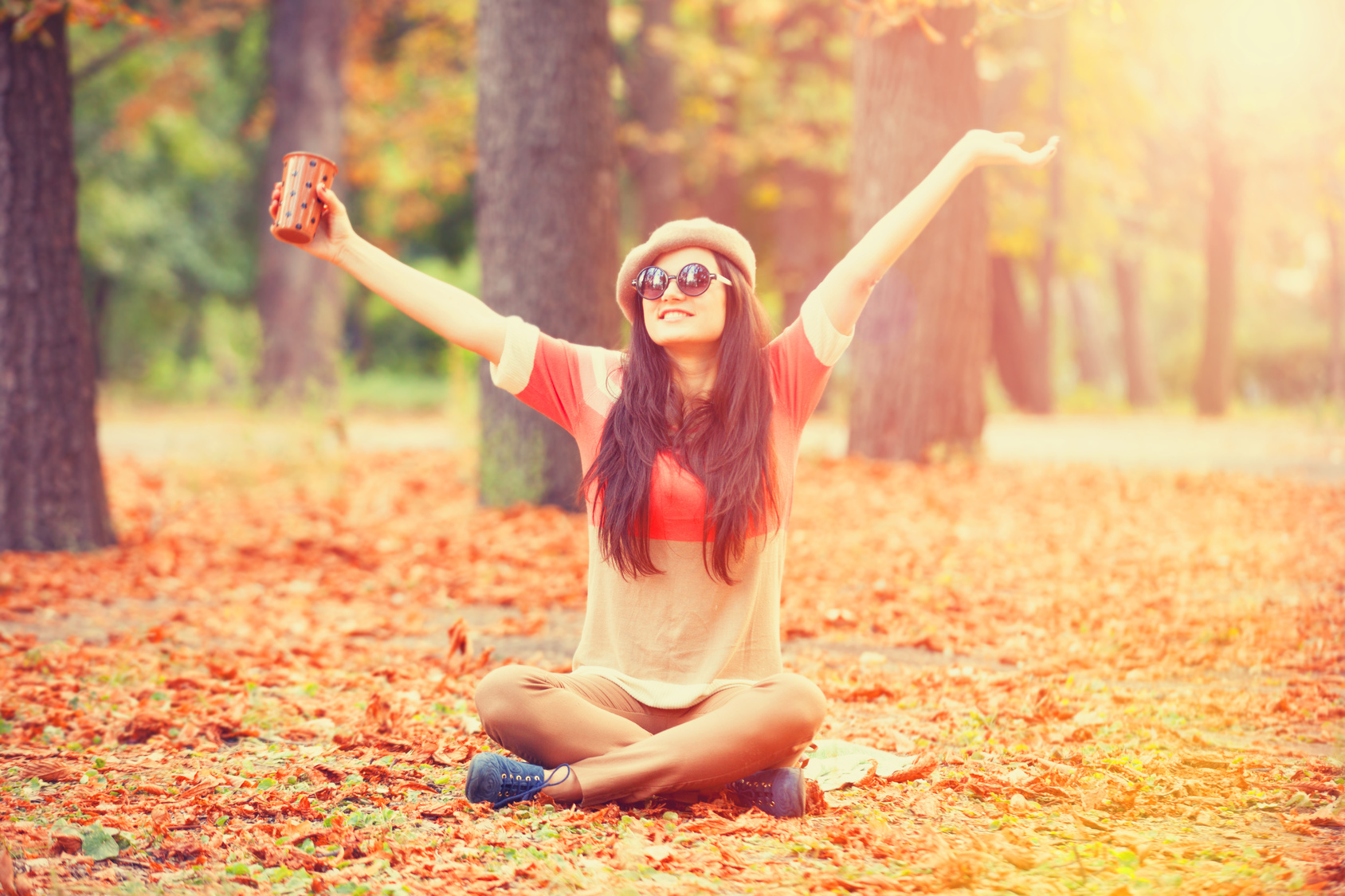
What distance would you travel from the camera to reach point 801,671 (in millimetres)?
4977

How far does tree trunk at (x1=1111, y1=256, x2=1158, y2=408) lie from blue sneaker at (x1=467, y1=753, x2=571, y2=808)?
24.8 meters

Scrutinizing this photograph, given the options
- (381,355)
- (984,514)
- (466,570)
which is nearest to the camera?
(466,570)

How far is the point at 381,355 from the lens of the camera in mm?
34500

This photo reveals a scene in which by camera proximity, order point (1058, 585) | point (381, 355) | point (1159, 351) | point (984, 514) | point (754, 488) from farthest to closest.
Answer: point (1159, 351), point (381, 355), point (984, 514), point (1058, 585), point (754, 488)

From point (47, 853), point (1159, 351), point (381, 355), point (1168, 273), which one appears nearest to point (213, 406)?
point (47, 853)

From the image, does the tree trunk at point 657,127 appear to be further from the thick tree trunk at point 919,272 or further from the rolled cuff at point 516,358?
the rolled cuff at point 516,358

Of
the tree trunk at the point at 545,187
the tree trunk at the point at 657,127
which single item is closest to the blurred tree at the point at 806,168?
the tree trunk at the point at 657,127

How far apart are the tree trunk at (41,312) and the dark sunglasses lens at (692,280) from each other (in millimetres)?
5147

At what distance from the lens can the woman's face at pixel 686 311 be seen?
11.2 feet

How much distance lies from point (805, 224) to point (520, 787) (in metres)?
18.8

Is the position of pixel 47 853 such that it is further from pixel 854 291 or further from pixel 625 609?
pixel 854 291

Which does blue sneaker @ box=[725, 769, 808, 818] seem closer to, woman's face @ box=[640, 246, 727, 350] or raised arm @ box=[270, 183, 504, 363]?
woman's face @ box=[640, 246, 727, 350]

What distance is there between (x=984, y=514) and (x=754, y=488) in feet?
17.7

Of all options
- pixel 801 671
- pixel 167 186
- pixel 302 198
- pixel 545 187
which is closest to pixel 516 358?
pixel 302 198
